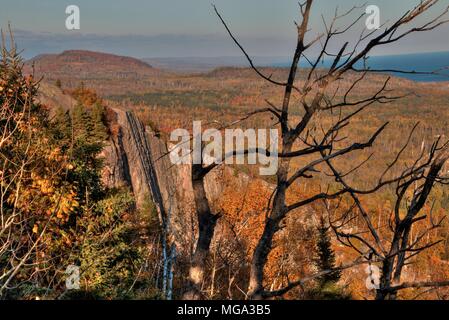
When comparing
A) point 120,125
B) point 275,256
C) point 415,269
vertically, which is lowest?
point 415,269

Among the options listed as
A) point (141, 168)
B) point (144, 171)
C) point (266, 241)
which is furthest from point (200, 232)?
point (144, 171)

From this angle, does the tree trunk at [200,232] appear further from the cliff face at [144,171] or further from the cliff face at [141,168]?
the cliff face at [141,168]

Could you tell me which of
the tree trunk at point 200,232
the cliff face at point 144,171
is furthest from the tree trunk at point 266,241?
the cliff face at point 144,171

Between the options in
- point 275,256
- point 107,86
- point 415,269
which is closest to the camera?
point 275,256

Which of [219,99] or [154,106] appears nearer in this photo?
[154,106]

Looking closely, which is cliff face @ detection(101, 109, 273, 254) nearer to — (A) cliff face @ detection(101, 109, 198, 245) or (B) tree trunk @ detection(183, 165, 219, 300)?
(A) cliff face @ detection(101, 109, 198, 245)

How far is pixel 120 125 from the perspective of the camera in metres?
32.0

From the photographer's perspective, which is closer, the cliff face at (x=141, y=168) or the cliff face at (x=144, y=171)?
the cliff face at (x=144, y=171)

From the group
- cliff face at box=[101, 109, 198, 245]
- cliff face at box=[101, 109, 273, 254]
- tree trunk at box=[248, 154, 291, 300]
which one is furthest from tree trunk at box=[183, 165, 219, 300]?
cliff face at box=[101, 109, 198, 245]

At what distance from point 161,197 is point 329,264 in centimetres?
1600

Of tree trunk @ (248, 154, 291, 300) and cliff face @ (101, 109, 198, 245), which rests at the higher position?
tree trunk @ (248, 154, 291, 300)

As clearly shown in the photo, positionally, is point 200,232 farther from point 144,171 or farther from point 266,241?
point 144,171

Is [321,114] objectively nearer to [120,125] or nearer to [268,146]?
[268,146]
